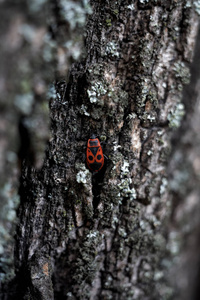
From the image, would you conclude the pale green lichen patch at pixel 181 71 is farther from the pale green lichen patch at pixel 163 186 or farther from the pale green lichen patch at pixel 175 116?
the pale green lichen patch at pixel 163 186

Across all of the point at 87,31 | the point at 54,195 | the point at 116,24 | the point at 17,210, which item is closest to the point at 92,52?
the point at 87,31

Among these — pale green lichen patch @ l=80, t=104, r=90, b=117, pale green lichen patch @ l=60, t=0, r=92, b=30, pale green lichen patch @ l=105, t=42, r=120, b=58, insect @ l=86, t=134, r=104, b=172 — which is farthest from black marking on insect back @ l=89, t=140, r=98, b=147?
pale green lichen patch @ l=60, t=0, r=92, b=30

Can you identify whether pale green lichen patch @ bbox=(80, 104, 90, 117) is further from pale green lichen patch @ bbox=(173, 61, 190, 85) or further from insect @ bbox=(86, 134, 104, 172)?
pale green lichen patch @ bbox=(173, 61, 190, 85)

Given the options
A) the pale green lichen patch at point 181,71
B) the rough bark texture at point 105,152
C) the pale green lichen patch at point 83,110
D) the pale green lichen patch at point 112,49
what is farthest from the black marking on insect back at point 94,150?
the pale green lichen patch at point 181,71

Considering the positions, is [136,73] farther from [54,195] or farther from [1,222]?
[1,222]

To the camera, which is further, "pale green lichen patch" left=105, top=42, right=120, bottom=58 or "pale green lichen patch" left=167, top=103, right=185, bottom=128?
"pale green lichen patch" left=167, top=103, right=185, bottom=128

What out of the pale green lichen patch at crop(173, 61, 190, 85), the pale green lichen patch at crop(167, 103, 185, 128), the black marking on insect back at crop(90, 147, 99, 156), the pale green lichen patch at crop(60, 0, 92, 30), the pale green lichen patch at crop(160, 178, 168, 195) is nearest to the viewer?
the pale green lichen patch at crop(60, 0, 92, 30)

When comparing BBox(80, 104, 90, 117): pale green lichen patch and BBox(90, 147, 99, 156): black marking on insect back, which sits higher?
BBox(80, 104, 90, 117): pale green lichen patch

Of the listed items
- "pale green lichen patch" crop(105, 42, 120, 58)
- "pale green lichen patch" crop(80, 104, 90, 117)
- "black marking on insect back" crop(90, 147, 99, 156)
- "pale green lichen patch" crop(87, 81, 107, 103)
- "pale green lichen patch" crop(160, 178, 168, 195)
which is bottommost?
"pale green lichen patch" crop(160, 178, 168, 195)
